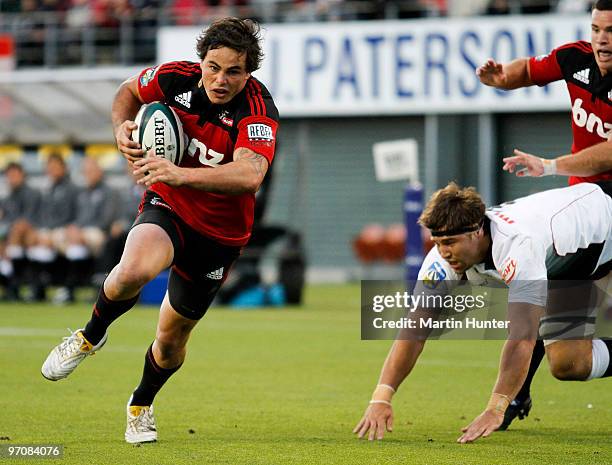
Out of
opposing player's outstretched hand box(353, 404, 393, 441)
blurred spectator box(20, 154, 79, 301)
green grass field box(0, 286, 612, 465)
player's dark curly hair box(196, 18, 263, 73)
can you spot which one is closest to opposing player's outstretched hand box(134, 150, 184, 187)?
player's dark curly hair box(196, 18, 263, 73)

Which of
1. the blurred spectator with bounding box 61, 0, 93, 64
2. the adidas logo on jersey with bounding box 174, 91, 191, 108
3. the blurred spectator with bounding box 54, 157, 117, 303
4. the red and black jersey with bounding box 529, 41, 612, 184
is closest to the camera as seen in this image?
the adidas logo on jersey with bounding box 174, 91, 191, 108

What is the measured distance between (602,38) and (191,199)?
253 centimetres

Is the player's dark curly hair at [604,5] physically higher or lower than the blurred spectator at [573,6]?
lower

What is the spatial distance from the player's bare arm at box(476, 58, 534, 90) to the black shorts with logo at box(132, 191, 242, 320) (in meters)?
2.00

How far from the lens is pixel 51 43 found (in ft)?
82.2

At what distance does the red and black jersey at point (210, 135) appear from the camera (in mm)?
6453

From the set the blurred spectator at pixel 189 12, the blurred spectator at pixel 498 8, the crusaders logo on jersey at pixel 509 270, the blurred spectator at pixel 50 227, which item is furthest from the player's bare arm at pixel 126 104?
the blurred spectator at pixel 189 12

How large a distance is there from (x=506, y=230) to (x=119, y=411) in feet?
9.50

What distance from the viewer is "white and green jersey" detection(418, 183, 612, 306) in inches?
230

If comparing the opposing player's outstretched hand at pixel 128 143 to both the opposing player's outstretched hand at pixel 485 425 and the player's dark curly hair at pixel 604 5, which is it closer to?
the opposing player's outstretched hand at pixel 485 425

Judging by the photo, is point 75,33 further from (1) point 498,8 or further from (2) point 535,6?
(2) point 535,6

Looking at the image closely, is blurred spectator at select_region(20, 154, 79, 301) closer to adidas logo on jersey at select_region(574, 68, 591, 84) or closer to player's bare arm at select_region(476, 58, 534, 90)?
player's bare arm at select_region(476, 58, 534, 90)

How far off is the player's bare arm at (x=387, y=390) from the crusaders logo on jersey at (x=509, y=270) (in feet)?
2.02
